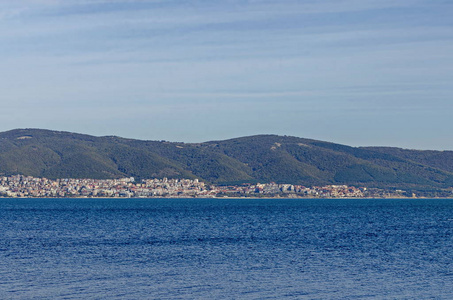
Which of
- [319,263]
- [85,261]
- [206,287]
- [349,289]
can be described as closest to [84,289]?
[206,287]

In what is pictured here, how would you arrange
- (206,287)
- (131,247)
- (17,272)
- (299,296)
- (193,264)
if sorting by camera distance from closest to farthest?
(299,296) < (206,287) < (17,272) < (193,264) < (131,247)

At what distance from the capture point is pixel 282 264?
4806cm

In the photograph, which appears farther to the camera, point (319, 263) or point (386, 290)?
point (319, 263)

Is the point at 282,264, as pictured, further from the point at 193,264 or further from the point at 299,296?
the point at 299,296

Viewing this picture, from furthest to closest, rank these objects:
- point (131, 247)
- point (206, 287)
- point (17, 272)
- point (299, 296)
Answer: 1. point (131, 247)
2. point (17, 272)
3. point (206, 287)
4. point (299, 296)

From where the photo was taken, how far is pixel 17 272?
42.8m

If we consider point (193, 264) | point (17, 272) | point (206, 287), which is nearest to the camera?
point (206, 287)

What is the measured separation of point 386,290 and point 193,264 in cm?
1534

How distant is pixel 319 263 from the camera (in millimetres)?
48812

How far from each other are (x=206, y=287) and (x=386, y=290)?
10.6 meters

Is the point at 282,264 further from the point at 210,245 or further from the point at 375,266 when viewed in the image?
the point at 210,245

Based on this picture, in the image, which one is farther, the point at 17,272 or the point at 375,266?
the point at 375,266

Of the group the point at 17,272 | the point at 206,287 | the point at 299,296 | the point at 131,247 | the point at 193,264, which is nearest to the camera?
the point at 299,296

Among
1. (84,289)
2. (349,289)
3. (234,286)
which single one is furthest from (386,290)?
(84,289)
